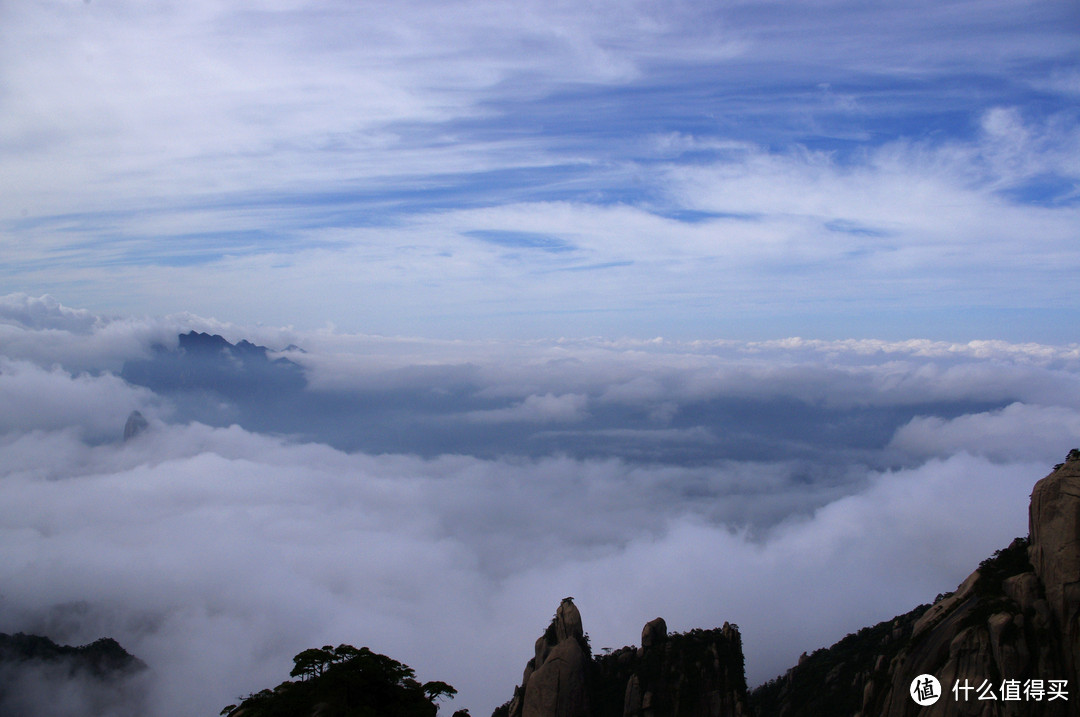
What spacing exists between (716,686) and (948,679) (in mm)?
19309

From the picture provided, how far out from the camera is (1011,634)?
36375mm

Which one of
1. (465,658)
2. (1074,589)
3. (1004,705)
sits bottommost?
(465,658)

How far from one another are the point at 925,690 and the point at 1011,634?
6039 millimetres

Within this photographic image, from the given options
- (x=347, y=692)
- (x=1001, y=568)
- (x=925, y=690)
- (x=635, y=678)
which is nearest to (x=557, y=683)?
(x=635, y=678)

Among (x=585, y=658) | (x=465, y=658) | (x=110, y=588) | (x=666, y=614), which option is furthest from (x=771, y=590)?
(x=110, y=588)

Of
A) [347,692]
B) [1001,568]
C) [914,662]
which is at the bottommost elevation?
[347,692]

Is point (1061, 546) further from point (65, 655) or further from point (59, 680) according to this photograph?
point (65, 655)

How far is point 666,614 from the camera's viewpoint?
178 metres

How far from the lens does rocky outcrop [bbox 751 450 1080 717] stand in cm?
3581

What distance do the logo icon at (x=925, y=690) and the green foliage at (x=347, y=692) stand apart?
93.5ft

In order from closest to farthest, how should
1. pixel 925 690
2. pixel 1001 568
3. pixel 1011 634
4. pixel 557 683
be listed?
pixel 1011 634 < pixel 925 690 < pixel 1001 568 < pixel 557 683

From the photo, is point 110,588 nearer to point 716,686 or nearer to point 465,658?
point 465,658

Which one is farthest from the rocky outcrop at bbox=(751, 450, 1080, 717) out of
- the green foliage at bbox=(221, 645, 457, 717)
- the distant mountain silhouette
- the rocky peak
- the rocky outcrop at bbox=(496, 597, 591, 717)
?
the distant mountain silhouette

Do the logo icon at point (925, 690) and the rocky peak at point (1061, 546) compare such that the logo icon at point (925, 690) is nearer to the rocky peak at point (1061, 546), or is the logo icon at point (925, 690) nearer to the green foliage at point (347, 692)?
the rocky peak at point (1061, 546)
